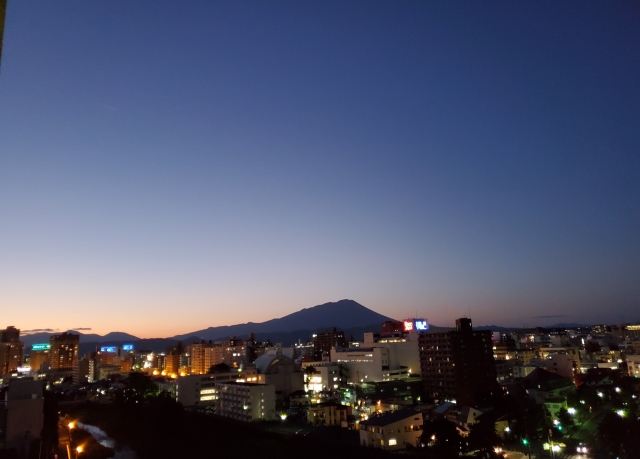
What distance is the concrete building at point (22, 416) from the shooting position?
43.8ft

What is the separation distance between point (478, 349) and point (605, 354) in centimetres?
1508

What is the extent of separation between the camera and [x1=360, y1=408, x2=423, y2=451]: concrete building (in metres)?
15.2

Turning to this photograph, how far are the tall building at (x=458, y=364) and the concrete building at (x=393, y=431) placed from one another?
8453 mm

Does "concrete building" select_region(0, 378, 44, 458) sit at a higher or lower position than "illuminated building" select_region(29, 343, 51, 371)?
higher

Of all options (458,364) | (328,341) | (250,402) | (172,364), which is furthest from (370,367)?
(172,364)

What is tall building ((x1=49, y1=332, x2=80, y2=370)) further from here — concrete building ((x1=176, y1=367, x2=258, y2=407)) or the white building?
the white building

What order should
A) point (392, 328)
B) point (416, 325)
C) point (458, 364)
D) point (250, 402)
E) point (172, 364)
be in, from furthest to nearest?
point (172, 364) < point (392, 328) < point (416, 325) < point (458, 364) < point (250, 402)

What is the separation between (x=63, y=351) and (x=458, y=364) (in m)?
51.7

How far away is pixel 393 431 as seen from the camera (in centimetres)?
1528

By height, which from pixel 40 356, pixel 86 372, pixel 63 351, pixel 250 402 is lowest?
pixel 86 372

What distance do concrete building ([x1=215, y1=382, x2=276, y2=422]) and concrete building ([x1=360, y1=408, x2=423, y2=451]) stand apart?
7.11m

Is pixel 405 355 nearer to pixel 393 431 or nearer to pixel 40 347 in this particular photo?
pixel 393 431

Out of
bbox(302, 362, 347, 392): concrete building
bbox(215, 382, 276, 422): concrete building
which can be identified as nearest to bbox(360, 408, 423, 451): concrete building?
bbox(215, 382, 276, 422): concrete building

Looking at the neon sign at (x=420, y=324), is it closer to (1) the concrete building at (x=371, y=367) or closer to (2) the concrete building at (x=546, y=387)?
(1) the concrete building at (x=371, y=367)
